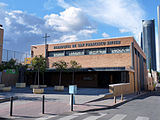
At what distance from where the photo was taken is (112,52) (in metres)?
33.4

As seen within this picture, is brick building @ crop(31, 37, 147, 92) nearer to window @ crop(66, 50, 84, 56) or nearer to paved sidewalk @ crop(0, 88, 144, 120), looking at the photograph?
window @ crop(66, 50, 84, 56)

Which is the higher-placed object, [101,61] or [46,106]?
[101,61]

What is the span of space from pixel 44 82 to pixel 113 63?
50.9ft

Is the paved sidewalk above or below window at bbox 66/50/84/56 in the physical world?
below

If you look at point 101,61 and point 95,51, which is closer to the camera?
point 101,61

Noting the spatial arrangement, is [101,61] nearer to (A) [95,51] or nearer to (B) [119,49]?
(A) [95,51]

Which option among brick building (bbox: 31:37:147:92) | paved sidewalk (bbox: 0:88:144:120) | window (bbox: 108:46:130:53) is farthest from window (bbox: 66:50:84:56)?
paved sidewalk (bbox: 0:88:144:120)

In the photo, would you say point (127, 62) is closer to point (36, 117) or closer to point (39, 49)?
point (39, 49)

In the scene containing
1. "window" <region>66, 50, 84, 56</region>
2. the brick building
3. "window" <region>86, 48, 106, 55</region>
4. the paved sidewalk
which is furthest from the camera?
"window" <region>66, 50, 84, 56</region>

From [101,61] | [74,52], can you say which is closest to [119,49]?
[101,61]

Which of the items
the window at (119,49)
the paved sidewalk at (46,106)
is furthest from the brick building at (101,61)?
the paved sidewalk at (46,106)

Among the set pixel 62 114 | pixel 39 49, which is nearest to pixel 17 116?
pixel 62 114

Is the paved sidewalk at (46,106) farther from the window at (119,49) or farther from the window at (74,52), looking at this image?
the window at (74,52)

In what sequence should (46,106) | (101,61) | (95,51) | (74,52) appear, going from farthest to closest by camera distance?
1. (74,52)
2. (95,51)
3. (101,61)
4. (46,106)
